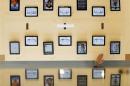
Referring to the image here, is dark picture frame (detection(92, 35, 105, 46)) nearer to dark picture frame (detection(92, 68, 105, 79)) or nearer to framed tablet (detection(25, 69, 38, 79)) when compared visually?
dark picture frame (detection(92, 68, 105, 79))

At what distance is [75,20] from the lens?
11.1 feet

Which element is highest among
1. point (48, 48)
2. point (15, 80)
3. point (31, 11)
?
point (31, 11)

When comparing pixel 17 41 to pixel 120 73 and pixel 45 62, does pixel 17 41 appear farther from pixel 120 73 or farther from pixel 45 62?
pixel 120 73

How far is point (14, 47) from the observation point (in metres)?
3.34

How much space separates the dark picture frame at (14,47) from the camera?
10.9 feet

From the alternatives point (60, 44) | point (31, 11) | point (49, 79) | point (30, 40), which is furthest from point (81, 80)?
point (31, 11)

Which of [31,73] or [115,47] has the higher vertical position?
[115,47]

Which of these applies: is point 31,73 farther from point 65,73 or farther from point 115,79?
point 115,79

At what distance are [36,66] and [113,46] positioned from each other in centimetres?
90

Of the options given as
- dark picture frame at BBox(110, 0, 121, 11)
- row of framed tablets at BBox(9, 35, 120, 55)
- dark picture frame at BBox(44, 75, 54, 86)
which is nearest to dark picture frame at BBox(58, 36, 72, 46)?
row of framed tablets at BBox(9, 35, 120, 55)

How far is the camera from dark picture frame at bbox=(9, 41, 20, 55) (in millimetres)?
3336

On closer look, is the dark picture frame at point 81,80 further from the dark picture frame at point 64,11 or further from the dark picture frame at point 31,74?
the dark picture frame at point 64,11

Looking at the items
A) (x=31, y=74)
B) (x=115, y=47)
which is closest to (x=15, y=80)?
(x=31, y=74)

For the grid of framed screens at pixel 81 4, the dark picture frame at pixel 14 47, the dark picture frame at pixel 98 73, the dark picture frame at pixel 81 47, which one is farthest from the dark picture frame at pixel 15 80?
the grid of framed screens at pixel 81 4
